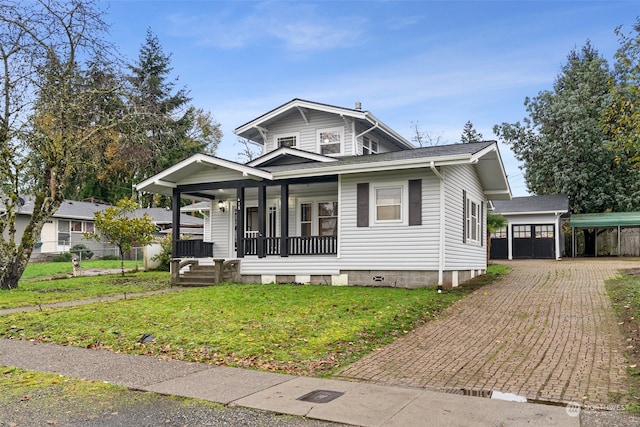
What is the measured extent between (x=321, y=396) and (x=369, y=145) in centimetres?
1584

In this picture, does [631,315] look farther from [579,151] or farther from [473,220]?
[579,151]

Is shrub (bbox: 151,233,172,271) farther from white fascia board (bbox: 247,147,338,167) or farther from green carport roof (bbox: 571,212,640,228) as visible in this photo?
green carport roof (bbox: 571,212,640,228)

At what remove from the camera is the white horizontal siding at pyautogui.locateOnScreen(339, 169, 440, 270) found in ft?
47.3

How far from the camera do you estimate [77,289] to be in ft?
54.8

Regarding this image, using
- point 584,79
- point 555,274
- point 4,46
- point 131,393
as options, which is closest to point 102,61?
point 4,46

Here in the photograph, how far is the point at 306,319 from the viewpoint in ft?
32.6

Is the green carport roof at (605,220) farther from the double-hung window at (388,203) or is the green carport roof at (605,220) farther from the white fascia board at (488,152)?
the double-hung window at (388,203)

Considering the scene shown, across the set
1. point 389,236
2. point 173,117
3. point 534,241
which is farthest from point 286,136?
point 173,117

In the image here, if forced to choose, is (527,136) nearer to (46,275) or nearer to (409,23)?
(409,23)

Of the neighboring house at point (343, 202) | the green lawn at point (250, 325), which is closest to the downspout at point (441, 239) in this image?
the neighboring house at point (343, 202)

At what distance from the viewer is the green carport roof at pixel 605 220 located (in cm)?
2942

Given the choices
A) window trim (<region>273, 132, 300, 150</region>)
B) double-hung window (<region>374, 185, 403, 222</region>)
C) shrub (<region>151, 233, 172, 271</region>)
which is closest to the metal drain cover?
double-hung window (<region>374, 185, 403, 222</region>)

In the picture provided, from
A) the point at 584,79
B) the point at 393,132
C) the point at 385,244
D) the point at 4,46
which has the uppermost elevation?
the point at 584,79

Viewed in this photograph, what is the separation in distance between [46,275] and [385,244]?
15.8 m
